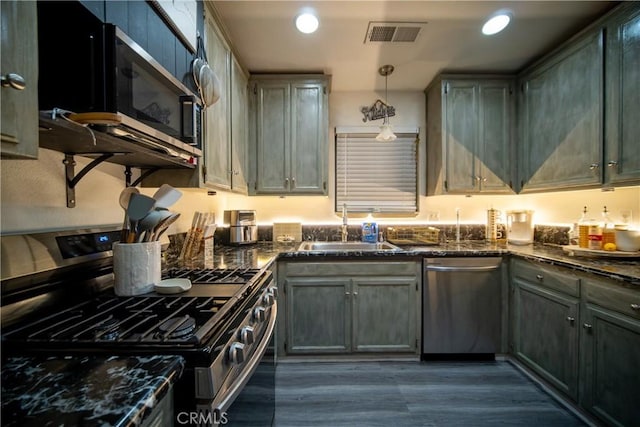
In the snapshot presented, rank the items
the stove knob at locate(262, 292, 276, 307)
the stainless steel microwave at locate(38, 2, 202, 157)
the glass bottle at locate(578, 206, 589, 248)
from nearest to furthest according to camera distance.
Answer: the stainless steel microwave at locate(38, 2, 202, 157) < the stove knob at locate(262, 292, 276, 307) < the glass bottle at locate(578, 206, 589, 248)

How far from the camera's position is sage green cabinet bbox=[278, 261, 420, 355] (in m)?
2.23

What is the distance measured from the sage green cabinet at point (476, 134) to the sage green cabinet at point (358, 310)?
3.30 ft

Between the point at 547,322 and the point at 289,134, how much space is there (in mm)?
2397

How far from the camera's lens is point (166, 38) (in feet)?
3.92

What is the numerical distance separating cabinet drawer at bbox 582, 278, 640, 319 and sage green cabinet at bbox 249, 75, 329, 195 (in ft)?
6.19

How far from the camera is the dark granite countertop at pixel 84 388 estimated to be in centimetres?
45

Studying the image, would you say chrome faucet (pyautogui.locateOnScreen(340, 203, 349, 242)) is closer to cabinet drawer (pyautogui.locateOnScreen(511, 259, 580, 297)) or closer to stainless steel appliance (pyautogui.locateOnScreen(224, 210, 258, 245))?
stainless steel appliance (pyautogui.locateOnScreen(224, 210, 258, 245))

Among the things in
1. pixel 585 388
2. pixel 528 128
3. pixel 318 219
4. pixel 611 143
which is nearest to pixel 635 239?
pixel 611 143

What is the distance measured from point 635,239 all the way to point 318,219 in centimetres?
229

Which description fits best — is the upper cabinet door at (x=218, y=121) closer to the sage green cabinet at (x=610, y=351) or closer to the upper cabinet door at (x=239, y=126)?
the upper cabinet door at (x=239, y=126)

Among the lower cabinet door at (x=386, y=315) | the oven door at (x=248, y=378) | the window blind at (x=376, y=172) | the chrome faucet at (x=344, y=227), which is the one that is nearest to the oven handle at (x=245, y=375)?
the oven door at (x=248, y=378)

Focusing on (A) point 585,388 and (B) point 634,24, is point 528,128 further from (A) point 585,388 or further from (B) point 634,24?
(A) point 585,388

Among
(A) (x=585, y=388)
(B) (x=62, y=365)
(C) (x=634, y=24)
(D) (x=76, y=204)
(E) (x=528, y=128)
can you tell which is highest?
(C) (x=634, y=24)

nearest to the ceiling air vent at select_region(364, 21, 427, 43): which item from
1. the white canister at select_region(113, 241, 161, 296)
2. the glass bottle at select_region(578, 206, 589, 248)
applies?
the glass bottle at select_region(578, 206, 589, 248)
